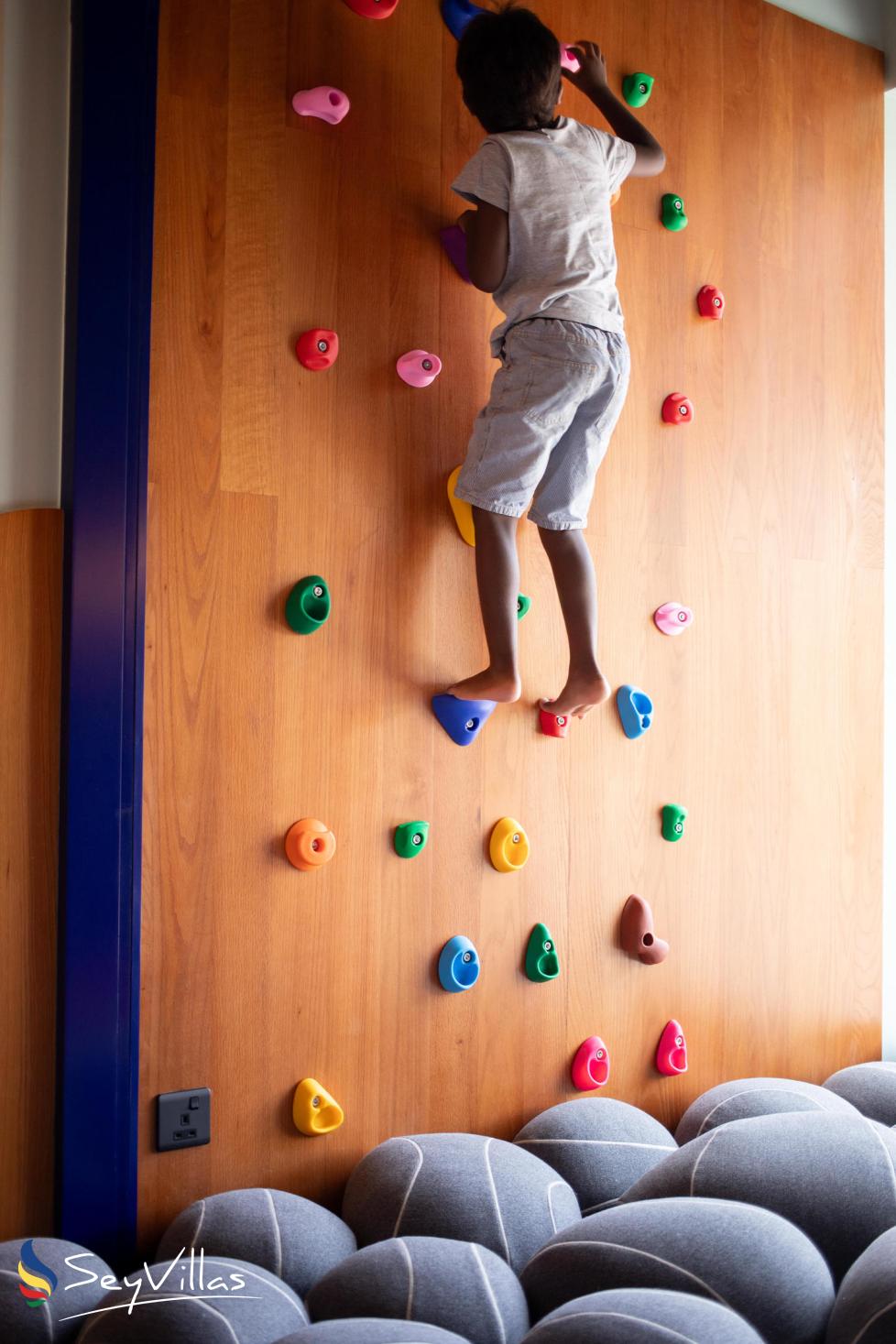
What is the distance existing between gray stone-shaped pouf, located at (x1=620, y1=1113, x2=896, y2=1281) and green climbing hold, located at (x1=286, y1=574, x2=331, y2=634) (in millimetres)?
963

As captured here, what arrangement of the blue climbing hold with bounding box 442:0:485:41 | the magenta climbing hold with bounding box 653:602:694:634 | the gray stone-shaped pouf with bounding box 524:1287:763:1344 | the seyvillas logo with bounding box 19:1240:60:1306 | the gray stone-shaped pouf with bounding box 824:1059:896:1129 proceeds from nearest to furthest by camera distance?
the gray stone-shaped pouf with bounding box 524:1287:763:1344
the seyvillas logo with bounding box 19:1240:60:1306
the blue climbing hold with bounding box 442:0:485:41
the gray stone-shaped pouf with bounding box 824:1059:896:1129
the magenta climbing hold with bounding box 653:602:694:634

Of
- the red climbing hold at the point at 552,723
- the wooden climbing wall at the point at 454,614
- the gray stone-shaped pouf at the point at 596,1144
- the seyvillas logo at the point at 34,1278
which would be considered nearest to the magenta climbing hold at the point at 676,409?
the wooden climbing wall at the point at 454,614

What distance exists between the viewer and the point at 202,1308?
4.17 feet

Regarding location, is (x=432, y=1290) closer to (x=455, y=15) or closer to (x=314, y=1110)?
(x=314, y=1110)

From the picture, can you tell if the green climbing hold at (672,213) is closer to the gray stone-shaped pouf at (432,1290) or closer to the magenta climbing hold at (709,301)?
the magenta climbing hold at (709,301)

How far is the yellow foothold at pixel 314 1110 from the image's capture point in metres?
1.78

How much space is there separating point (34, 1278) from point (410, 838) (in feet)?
2.70

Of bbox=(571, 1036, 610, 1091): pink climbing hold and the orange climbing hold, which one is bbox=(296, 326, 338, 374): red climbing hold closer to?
the orange climbing hold

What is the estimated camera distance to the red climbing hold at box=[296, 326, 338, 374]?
1834 mm

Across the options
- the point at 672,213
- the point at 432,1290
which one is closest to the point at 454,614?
the point at 672,213

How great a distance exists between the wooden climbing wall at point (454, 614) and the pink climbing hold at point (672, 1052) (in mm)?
27

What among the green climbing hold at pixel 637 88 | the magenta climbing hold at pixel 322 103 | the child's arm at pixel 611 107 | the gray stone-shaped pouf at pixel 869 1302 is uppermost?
the green climbing hold at pixel 637 88

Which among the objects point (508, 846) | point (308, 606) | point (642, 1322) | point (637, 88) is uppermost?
point (637, 88)

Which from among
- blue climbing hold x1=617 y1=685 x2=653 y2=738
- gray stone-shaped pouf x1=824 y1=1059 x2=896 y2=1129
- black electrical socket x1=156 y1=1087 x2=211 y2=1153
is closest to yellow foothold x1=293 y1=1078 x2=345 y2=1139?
black electrical socket x1=156 y1=1087 x2=211 y2=1153
